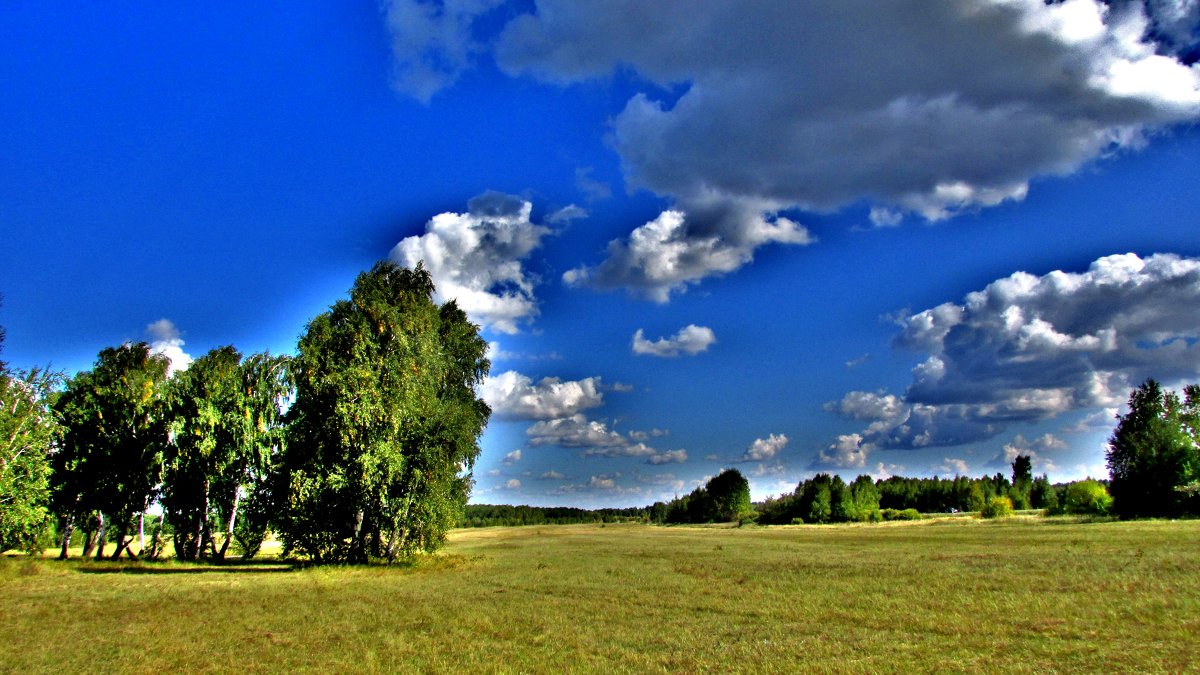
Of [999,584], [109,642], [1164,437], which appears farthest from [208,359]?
[1164,437]

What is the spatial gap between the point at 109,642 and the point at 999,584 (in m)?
29.6

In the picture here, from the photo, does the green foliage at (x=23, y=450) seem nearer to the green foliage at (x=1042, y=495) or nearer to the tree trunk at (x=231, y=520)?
the tree trunk at (x=231, y=520)

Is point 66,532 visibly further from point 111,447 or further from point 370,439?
point 370,439

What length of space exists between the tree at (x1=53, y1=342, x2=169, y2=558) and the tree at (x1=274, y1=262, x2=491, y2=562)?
14.3 meters

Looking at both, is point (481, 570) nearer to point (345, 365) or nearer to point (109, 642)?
point (345, 365)

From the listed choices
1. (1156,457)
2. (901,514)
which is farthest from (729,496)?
(1156,457)

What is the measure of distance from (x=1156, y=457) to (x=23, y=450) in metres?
113

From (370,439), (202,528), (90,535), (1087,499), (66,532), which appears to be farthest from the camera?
(1087,499)

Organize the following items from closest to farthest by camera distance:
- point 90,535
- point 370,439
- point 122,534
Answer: point 370,439 < point 122,534 < point 90,535

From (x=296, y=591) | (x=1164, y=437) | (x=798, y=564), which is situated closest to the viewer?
(x=296, y=591)

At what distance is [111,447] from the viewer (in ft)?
167

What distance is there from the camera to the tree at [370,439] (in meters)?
40.8

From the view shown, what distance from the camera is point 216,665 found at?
15.6 meters

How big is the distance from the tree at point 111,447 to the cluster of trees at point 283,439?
11cm
